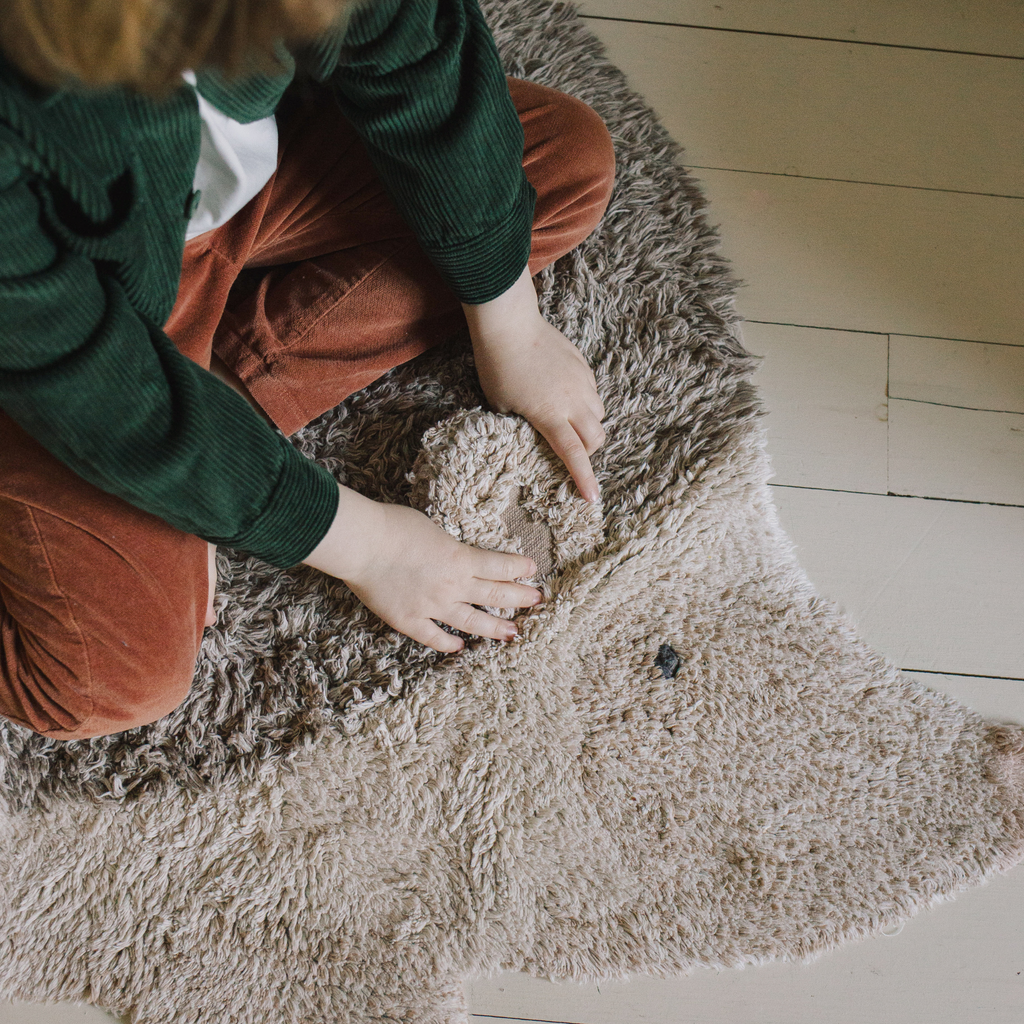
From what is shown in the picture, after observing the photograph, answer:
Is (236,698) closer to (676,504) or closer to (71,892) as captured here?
(71,892)

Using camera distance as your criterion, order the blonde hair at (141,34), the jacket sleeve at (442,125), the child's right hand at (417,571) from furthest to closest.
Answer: the child's right hand at (417,571) < the jacket sleeve at (442,125) < the blonde hair at (141,34)

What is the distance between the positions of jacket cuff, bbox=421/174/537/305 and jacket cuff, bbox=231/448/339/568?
159mm

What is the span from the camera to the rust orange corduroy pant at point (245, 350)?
1.72 ft

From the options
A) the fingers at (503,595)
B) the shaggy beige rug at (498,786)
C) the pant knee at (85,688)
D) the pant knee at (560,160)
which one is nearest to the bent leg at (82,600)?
the pant knee at (85,688)

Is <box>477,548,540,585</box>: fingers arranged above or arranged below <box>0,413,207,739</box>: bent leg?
below

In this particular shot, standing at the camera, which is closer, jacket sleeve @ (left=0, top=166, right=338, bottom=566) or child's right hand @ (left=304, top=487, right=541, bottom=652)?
jacket sleeve @ (left=0, top=166, right=338, bottom=566)

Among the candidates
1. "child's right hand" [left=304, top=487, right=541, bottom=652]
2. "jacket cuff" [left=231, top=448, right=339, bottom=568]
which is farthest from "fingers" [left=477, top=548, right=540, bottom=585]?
"jacket cuff" [left=231, top=448, right=339, bottom=568]

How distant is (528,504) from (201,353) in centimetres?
27

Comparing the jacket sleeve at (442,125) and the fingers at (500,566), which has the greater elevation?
the jacket sleeve at (442,125)

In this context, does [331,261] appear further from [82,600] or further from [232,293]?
[82,600]

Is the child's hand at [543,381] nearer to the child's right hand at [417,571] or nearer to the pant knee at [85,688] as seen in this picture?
the child's right hand at [417,571]

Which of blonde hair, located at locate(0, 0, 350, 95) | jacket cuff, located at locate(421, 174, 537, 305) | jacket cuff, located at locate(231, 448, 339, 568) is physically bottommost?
jacket cuff, located at locate(231, 448, 339, 568)

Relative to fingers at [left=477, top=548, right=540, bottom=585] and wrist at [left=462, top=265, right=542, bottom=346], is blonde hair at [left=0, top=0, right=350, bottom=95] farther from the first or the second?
fingers at [left=477, top=548, right=540, bottom=585]

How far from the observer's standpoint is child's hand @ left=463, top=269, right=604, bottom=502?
63 cm
